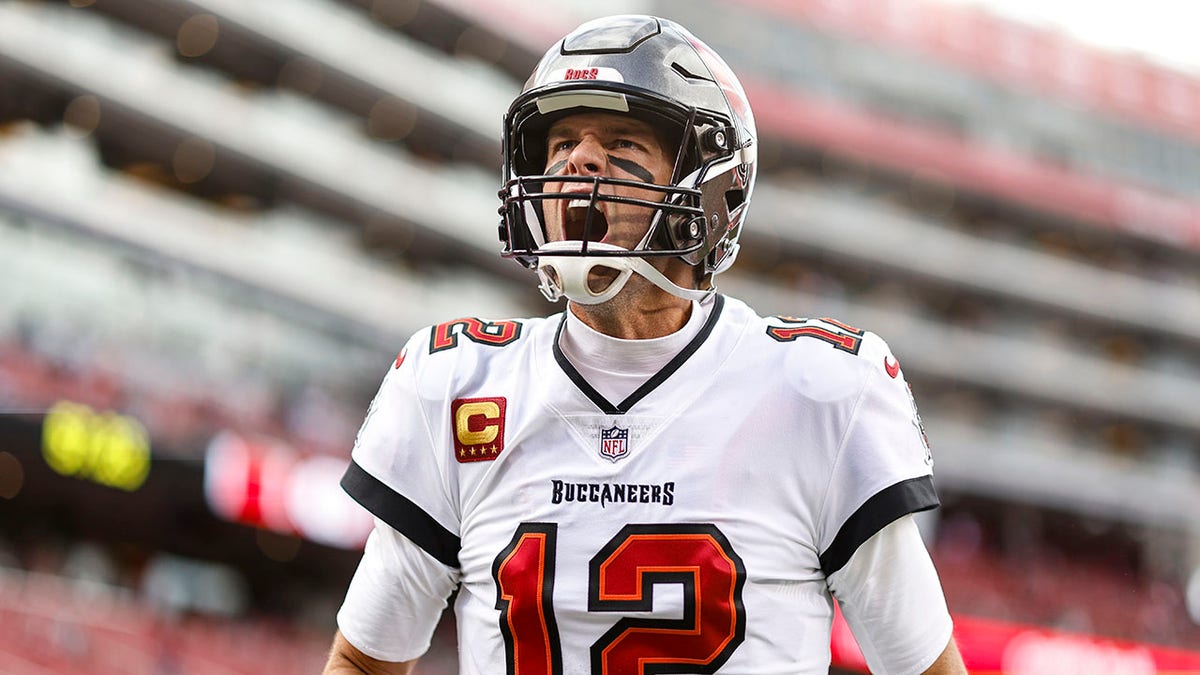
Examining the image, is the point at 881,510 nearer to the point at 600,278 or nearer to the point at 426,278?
the point at 600,278

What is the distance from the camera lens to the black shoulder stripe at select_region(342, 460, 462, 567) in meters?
2.30

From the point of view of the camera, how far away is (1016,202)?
4000 centimetres

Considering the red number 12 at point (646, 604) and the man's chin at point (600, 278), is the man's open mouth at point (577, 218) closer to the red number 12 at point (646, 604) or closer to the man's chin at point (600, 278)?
the man's chin at point (600, 278)

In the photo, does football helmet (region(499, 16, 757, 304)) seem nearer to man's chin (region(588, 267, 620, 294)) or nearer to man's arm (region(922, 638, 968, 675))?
man's chin (region(588, 267, 620, 294))

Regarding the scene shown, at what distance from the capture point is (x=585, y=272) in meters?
2.16

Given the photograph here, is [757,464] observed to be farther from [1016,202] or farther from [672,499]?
[1016,202]

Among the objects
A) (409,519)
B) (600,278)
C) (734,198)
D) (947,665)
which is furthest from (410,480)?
(947,665)

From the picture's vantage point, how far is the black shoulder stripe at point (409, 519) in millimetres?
2301

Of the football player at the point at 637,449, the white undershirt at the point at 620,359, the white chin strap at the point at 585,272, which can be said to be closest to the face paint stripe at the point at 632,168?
the football player at the point at 637,449

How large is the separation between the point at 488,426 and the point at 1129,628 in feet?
81.7

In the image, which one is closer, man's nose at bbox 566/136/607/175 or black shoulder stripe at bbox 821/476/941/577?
black shoulder stripe at bbox 821/476/941/577

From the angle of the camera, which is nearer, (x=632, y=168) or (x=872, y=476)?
(x=872, y=476)

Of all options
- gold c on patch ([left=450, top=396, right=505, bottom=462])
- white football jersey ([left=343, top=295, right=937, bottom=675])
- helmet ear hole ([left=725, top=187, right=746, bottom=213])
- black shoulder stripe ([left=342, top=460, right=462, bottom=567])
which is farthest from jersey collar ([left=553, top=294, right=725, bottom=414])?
black shoulder stripe ([left=342, top=460, right=462, bottom=567])

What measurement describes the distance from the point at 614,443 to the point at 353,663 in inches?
25.1
